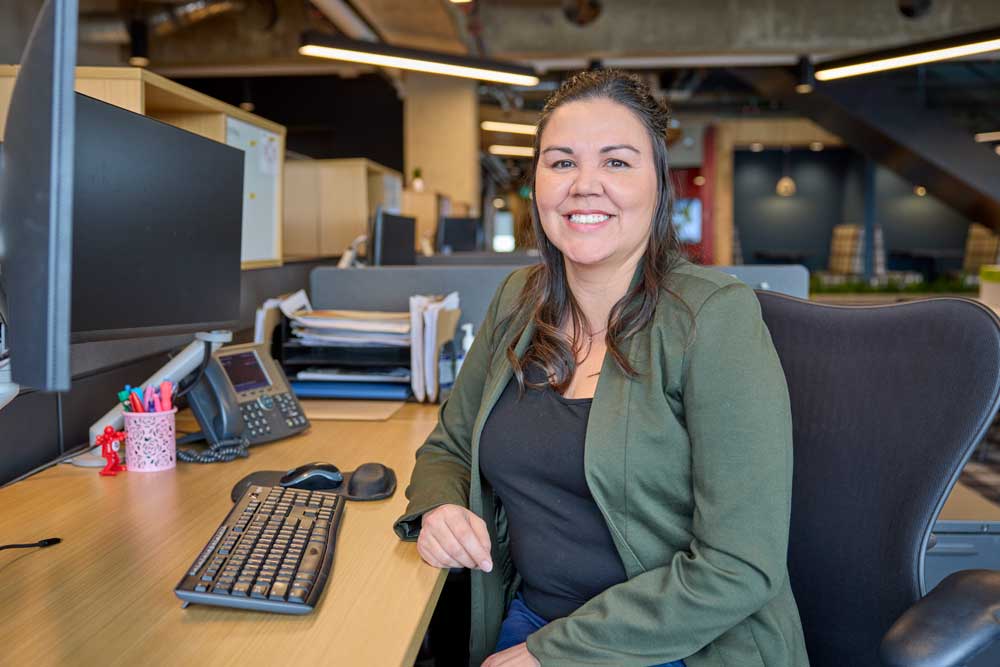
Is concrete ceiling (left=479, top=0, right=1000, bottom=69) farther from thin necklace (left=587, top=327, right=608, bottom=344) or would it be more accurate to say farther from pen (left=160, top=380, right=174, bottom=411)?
thin necklace (left=587, top=327, right=608, bottom=344)

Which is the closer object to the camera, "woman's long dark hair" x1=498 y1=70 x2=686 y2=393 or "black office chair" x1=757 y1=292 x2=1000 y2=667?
"black office chair" x1=757 y1=292 x2=1000 y2=667

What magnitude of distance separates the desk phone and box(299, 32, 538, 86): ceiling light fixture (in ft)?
11.2

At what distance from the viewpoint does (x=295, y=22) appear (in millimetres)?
7961

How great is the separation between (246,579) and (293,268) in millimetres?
1730

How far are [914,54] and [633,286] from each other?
507cm

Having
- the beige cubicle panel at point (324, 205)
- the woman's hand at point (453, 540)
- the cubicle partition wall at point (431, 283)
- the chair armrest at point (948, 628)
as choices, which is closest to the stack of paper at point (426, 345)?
the cubicle partition wall at point (431, 283)

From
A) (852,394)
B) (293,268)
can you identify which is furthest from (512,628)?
(293,268)

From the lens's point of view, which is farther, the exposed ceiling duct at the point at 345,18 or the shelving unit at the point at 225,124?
the exposed ceiling duct at the point at 345,18

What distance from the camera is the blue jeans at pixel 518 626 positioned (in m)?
1.21

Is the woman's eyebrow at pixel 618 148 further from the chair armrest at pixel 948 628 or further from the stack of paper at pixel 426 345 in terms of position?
the stack of paper at pixel 426 345

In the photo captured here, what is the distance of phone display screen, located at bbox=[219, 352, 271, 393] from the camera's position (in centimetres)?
176

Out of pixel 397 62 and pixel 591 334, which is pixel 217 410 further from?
pixel 397 62

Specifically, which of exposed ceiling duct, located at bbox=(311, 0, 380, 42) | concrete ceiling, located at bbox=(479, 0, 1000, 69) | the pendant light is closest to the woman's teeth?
exposed ceiling duct, located at bbox=(311, 0, 380, 42)

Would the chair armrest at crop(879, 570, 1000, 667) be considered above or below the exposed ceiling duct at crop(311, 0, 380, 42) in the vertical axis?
below
